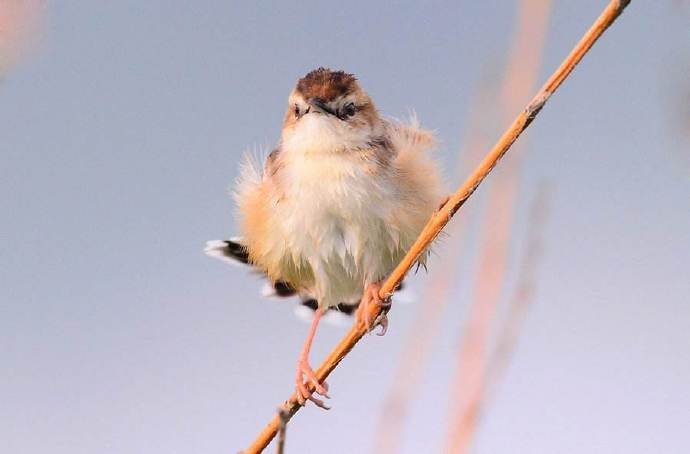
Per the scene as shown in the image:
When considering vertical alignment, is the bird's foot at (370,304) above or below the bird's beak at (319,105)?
below

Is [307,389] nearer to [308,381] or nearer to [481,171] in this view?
[308,381]

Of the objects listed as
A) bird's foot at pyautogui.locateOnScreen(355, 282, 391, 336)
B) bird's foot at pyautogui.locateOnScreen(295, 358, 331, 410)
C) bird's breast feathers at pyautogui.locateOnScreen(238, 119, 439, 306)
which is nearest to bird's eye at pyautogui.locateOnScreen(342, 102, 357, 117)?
bird's breast feathers at pyautogui.locateOnScreen(238, 119, 439, 306)

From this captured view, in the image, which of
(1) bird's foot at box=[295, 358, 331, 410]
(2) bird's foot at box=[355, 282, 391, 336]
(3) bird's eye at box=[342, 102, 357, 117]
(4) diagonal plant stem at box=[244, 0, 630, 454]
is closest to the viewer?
(4) diagonal plant stem at box=[244, 0, 630, 454]

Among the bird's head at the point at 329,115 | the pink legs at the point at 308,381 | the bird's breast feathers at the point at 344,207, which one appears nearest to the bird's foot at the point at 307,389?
the pink legs at the point at 308,381

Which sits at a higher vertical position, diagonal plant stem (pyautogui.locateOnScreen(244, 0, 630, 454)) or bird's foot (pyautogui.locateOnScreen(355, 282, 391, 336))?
diagonal plant stem (pyautogui.locateOnScreen(244, 0, 630, 454))

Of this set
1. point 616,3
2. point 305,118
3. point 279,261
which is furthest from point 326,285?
point 616,3

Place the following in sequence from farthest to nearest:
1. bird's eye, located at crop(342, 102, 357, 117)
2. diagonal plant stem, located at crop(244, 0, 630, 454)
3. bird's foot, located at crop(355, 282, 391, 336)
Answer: bird's eye, located at crop(342, 102, 357, 117)
bird's foot, located at crop(355, 282, 391, 336)
diagonal plant stem, located at crop(244, 0, 630, 454)

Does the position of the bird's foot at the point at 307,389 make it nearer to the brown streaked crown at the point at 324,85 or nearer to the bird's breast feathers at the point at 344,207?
the bird's breast feathers at the point at 344,207

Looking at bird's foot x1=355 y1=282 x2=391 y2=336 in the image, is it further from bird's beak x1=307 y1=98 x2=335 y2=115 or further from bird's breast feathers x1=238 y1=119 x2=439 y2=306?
bird's beak x1=307 y1=98 x2=335 y2=115
